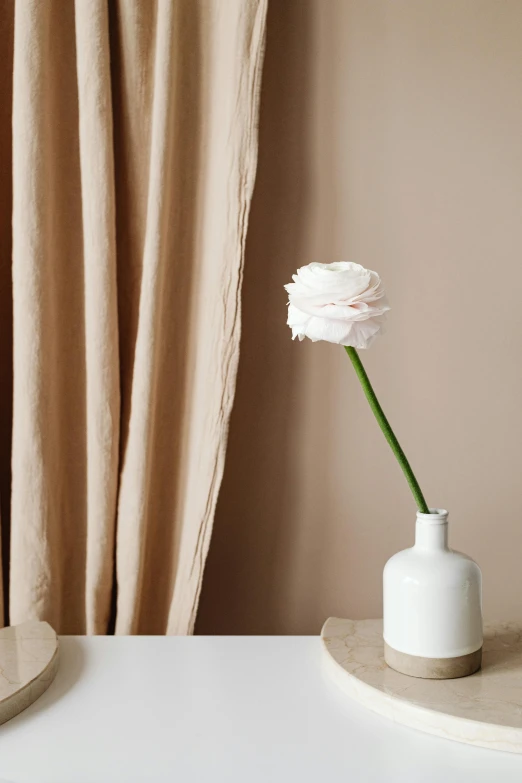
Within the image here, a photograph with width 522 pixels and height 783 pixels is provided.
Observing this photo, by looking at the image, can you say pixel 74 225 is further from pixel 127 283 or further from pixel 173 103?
pixel 173 103

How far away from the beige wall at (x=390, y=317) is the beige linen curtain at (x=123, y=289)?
116 mm

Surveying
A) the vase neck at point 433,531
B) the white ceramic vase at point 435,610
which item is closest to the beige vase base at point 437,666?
the white ceramic vase at point 435,610

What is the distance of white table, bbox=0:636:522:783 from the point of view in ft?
1.90

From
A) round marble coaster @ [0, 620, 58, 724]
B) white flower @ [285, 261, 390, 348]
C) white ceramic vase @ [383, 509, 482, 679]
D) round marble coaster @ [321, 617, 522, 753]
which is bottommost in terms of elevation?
round marble coaster @ [0, 620, 58, 724]

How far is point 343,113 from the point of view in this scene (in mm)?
1037

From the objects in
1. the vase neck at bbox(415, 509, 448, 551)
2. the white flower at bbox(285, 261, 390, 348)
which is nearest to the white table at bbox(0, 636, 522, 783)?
the vase neck at bbox(415, 509, 448, 551)

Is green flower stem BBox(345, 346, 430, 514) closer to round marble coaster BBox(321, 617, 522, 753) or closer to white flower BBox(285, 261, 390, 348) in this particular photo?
white flower BBox(285, 261, 390, 348)

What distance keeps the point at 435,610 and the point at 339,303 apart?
31 centimetres

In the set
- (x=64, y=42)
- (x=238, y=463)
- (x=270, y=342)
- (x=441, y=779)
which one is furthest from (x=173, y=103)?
(x=441, y=779)

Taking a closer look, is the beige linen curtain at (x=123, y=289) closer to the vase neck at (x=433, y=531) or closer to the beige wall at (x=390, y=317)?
the beige wall at (x=390, y=317)

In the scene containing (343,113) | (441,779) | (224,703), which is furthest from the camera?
(343,113)

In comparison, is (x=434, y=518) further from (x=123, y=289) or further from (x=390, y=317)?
(x=123, y=289)

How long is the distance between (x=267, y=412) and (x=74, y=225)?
383 millimetres

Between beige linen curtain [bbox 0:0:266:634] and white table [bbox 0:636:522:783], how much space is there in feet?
0.61
